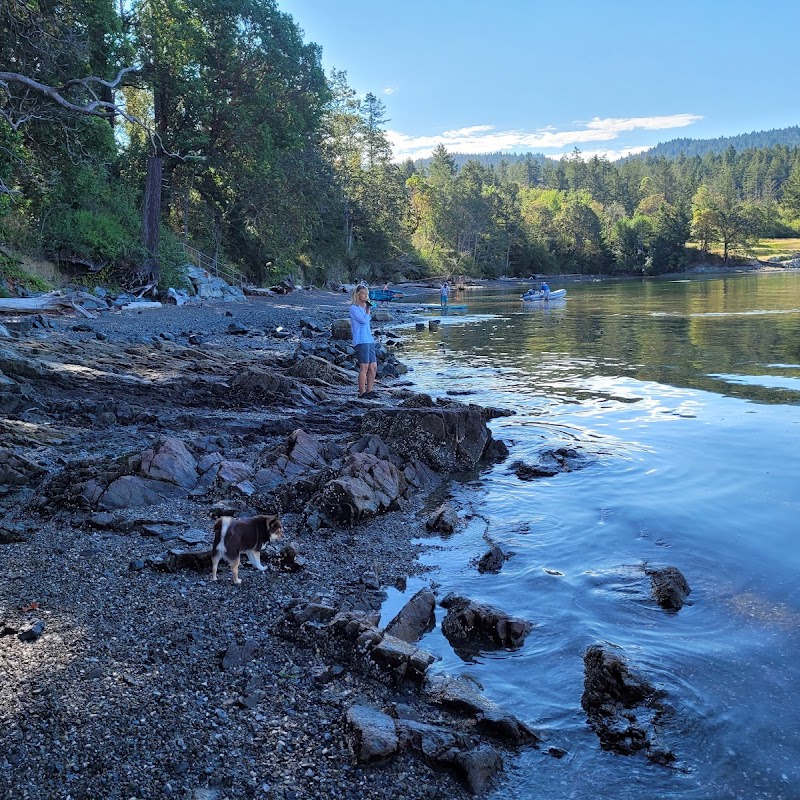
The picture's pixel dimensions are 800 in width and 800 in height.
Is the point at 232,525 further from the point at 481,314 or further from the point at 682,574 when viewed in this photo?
the point at 481,314

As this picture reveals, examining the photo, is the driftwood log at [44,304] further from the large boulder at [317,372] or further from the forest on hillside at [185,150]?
the large boulder at [317,372]

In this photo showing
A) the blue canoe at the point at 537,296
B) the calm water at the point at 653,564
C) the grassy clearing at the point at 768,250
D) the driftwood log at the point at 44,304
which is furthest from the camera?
the grassy clearing at the point at 768,250

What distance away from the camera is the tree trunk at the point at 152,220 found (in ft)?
113

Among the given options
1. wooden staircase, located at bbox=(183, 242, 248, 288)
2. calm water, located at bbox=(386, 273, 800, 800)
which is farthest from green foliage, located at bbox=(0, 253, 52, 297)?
wooden staircase, located at bbox=(183, 242, 248, 288)

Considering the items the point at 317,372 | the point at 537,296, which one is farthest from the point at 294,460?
the point at 537,296

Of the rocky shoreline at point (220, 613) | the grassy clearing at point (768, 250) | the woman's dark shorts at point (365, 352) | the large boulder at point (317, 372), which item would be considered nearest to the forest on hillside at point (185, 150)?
the large boulder at point (317, 372)

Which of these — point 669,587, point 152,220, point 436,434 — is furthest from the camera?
point 152,220

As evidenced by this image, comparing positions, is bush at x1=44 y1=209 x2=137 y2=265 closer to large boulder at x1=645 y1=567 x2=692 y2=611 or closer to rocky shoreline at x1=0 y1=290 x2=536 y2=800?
rocky shoreline at x1=0 y1=290 x2=536 y2=800

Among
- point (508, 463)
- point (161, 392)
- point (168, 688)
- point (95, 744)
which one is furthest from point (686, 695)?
point (161, 392)

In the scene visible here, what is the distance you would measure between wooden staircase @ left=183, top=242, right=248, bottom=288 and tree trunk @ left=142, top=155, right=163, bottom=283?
29.7 feet

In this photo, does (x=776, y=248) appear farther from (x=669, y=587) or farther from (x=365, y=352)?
(x=669, y=587)

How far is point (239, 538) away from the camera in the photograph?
5.95m

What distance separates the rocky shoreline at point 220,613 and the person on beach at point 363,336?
2725mm

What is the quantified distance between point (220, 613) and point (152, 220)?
33292 mm
